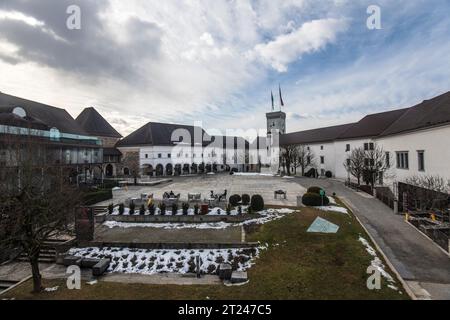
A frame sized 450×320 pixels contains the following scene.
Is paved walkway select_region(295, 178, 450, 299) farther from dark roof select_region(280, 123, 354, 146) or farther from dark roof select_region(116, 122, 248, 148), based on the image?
dark roof select_region(116, 122, 248, 148)

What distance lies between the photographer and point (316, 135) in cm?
5259

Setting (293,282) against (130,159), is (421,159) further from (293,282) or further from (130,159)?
(130,159)

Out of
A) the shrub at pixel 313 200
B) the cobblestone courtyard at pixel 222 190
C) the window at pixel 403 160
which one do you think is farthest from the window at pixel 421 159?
the cobblestone courtyard at pixel 222 190

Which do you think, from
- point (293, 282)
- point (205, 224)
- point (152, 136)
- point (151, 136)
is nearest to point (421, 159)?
point (293, 282)

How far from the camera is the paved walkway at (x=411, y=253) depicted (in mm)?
9180

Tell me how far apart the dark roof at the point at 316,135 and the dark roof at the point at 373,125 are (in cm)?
385

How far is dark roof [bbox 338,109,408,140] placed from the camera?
34.7 metres

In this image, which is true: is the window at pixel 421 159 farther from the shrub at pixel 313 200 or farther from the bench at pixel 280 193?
the bench at pixel 280 193

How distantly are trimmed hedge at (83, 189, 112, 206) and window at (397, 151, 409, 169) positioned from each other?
30864 mm

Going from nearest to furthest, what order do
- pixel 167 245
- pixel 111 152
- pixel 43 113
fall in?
pixel 167 245 → pixel 43 113 → pixel 111 152

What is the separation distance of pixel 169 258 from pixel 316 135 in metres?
47.6

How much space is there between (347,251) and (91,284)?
12.0 meters

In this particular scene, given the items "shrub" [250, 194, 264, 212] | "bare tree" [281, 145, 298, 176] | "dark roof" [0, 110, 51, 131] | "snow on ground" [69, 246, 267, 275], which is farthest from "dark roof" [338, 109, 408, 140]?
"dark roof" [0, 110, 51, 131]
